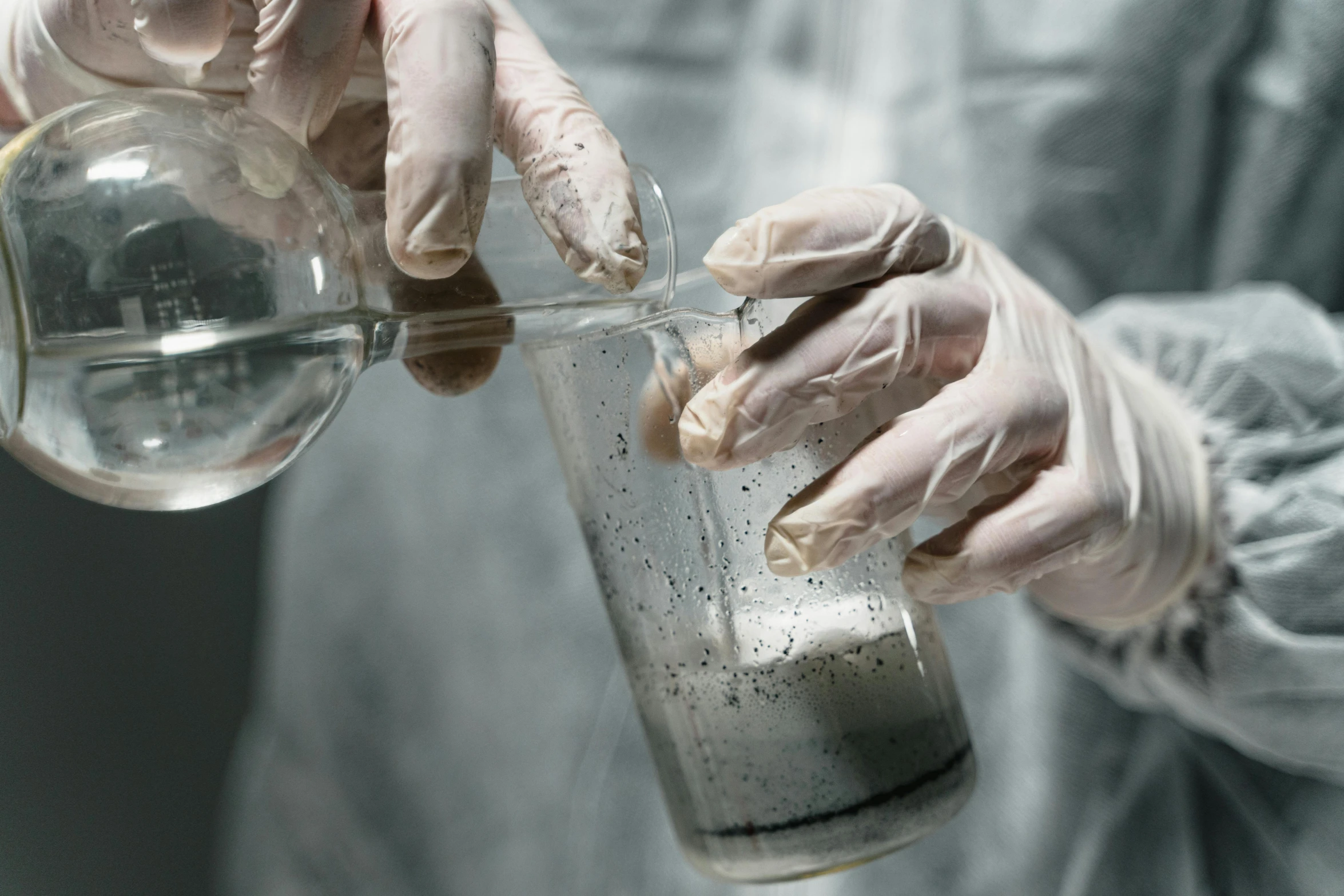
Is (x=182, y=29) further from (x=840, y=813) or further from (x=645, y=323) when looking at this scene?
(x=840, y=813)

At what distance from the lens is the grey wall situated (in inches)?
33.5

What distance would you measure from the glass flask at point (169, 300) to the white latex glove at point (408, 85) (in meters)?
0.05

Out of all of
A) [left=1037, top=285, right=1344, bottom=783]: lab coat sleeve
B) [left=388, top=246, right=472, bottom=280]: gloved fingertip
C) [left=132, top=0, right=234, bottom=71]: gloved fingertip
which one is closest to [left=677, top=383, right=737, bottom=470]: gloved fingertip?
[left=388, top=246, right=472, bottom=280]: gloved fingertip

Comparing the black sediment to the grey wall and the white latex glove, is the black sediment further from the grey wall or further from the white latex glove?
the grey wall

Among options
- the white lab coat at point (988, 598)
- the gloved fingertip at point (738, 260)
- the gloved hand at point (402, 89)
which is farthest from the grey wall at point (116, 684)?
the gloved fingertip at point (738, 260)

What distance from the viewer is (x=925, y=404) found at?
→ 1.81 feet

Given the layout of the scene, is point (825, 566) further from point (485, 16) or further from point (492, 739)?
point (492, 739)

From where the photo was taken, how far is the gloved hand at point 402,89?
1.54 feet

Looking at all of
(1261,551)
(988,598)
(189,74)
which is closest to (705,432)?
(189,74)

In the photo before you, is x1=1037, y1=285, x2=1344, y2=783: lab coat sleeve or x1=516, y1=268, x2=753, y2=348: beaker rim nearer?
x1=516, y1=268, x2=753, y2=348: beaker rim

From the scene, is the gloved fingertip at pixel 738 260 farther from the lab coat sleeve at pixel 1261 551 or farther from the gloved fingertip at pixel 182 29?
the lab coat sleeve at pixel 1261 551

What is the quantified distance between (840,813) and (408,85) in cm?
46

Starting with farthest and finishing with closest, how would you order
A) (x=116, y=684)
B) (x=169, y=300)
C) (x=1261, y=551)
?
(x=116, y=684) < (x=1261, y=551) < (x=169, y=300)

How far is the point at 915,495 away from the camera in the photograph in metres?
0.51
